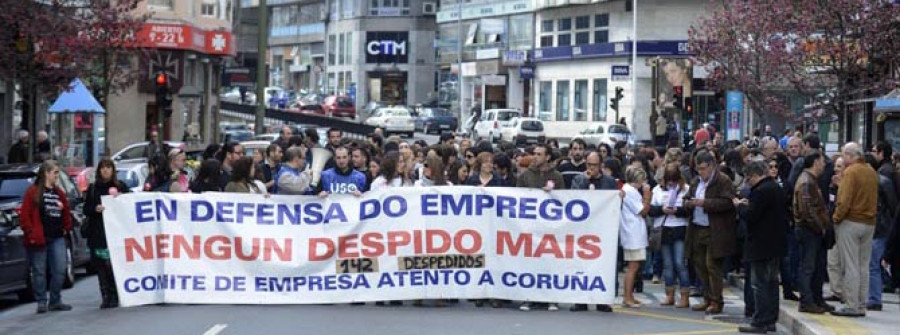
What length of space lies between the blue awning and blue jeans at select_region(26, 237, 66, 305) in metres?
17.3

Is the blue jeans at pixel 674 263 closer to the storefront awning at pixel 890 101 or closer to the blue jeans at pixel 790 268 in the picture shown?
the blue jeans at pixel 790 268

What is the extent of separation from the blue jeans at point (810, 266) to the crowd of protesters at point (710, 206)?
2cm

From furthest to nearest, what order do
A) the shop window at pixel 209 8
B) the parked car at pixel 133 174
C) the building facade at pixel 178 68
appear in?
the shop window at pixel 209 8 → the building facade at pixel 178 68 → the parked car at pixel 133 174

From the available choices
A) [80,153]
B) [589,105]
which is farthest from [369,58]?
[80,153]

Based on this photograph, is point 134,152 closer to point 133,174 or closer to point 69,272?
point 133,174

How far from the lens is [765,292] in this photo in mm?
15055

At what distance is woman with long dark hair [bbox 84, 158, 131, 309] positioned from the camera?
16578 millimetres

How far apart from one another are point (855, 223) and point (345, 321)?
Result: 5264mm

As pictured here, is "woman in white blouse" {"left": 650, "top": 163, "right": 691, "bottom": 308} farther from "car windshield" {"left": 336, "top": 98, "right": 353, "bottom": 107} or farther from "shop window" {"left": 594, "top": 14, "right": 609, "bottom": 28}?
"car windshield" {"left": 336, "top": 98, "right": 353, "bottom": 107}

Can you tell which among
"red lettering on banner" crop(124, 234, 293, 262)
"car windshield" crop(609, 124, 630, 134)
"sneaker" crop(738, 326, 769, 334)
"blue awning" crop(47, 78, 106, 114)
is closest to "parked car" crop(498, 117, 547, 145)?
"car windshield" crop(609, 124, 630, 134)

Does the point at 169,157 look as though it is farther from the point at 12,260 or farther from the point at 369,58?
the point at 369,58

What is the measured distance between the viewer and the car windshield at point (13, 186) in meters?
18.5

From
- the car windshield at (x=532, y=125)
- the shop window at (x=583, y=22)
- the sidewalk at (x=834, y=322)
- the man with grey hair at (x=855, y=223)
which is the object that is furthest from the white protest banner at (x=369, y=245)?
the shop window at (x=583, y=22)

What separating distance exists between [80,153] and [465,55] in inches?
2212
